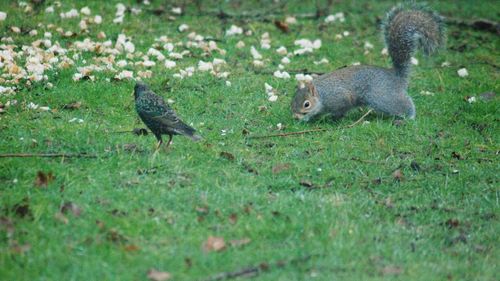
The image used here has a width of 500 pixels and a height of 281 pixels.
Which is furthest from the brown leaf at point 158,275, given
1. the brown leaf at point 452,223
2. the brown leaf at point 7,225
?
the brown leaf at point 452,223

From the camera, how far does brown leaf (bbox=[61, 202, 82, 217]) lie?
498 centimetres

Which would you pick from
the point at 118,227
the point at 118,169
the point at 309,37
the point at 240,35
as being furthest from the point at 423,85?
the point at 118,227

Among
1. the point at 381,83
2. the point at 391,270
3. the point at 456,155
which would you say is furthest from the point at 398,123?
the point at 391,270

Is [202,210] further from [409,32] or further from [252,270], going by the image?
[409,32]

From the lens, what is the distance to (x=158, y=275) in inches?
171

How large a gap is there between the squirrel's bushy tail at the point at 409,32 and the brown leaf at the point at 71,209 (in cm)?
442

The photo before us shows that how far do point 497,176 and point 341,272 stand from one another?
250 centimetres

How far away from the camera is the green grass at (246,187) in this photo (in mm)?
4633

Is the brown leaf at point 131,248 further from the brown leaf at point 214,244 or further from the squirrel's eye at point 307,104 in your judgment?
the squirrel's eye at point 307,104

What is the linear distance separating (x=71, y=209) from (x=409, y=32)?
470 centimetres

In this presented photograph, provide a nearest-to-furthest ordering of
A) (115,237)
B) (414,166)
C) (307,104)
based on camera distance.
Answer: (115,237), (414,166), (307,104)

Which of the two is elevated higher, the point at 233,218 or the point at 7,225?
the point at 7,225

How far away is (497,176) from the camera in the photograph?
21.1 ft

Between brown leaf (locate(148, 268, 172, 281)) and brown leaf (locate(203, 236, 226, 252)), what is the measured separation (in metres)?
0.42
